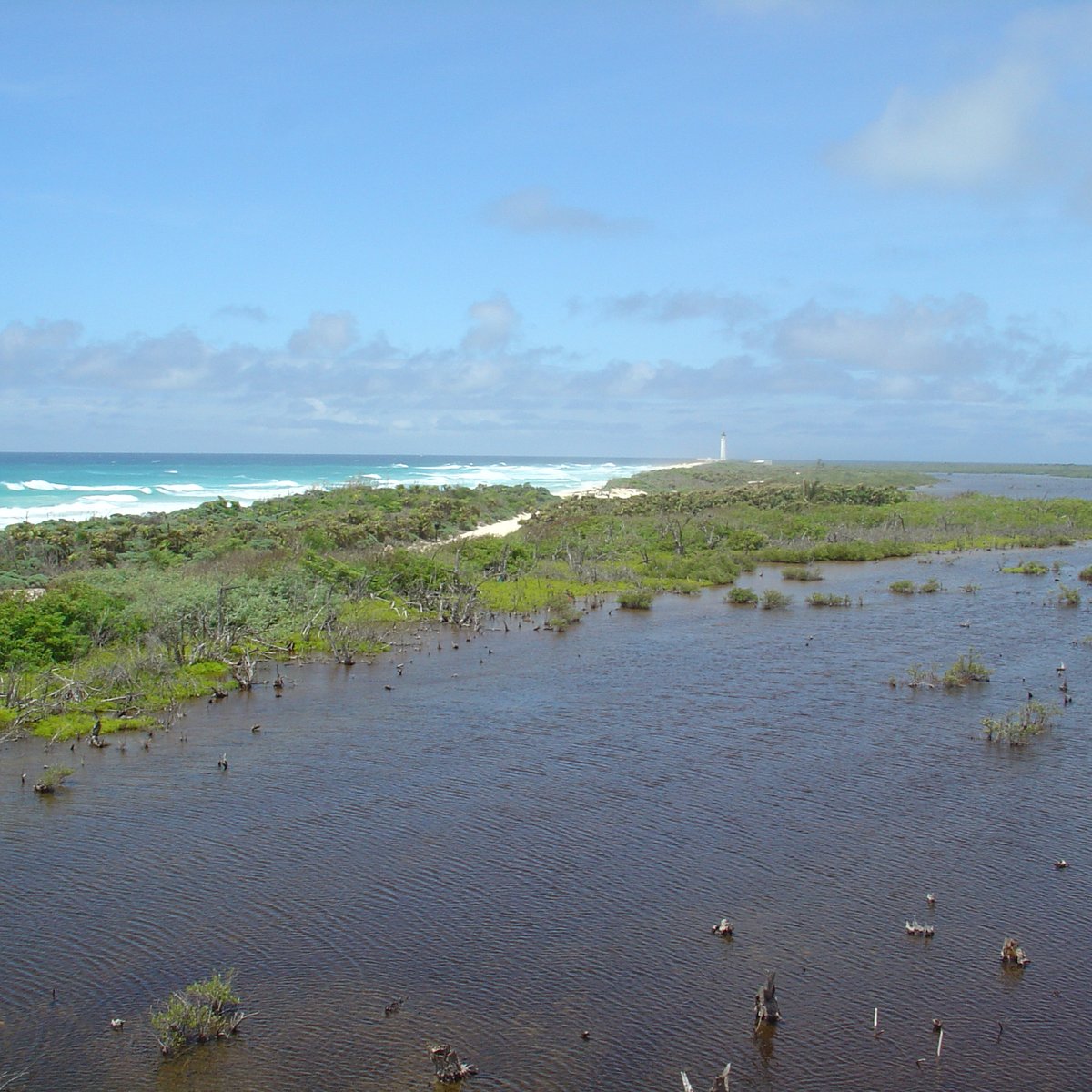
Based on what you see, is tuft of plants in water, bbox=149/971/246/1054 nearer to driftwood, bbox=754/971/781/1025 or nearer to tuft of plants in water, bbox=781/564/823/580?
driftwood, bbox=754/971/781/1025

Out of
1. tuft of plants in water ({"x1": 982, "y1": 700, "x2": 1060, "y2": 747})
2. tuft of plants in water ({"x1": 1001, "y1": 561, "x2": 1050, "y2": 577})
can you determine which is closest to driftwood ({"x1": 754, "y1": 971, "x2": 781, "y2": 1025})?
tuft of plants in water ({"x1": 982, "y1": 700, "x2": 1060, "y2": 747})

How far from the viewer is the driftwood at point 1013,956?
1174 cm

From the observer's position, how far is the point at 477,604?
33.8m

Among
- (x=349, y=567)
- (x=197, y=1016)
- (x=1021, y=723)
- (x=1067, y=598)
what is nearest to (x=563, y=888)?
(x=197, y=1016)

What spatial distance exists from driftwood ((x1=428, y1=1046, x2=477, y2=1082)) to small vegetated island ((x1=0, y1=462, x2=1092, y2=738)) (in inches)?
517

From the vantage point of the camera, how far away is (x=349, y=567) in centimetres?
3438

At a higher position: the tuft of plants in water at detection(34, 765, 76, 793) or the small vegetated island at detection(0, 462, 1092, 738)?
the small vegetated island at detection(0, 462, 1092, 738)

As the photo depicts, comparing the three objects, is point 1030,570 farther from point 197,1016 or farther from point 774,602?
point 197,1016

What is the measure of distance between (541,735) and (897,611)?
1835cm

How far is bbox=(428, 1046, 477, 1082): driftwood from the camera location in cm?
977

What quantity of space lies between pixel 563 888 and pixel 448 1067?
4.19 m

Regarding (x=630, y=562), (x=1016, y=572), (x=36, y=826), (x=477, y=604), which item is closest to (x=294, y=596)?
(x=477, y=604)

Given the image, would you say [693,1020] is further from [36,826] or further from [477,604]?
[477,604]

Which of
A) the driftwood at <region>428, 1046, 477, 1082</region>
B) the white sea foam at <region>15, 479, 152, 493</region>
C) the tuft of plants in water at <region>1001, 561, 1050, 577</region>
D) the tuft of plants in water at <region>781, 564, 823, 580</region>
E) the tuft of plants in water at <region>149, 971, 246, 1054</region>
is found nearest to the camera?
the driftwood at <region>428, 1046, 477, 1082</region>
